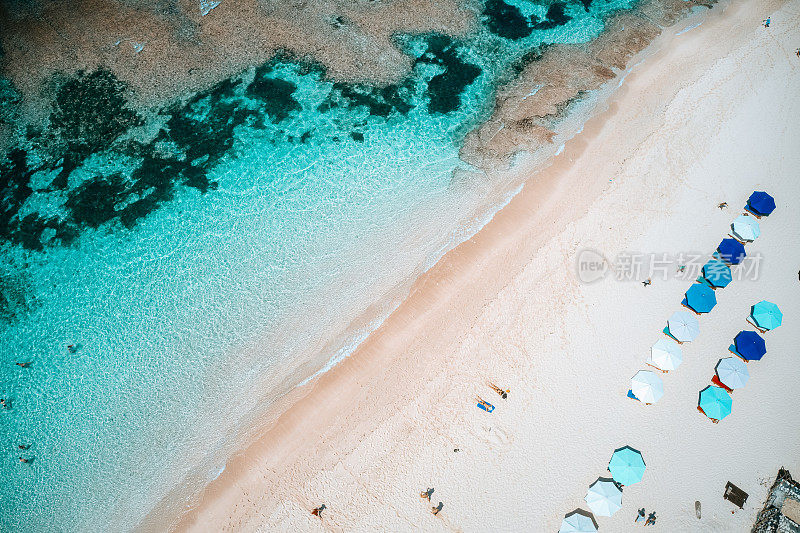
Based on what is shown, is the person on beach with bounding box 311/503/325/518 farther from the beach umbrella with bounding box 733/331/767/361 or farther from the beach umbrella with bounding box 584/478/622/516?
the beach umbrella with bounding box 733/331/767/361

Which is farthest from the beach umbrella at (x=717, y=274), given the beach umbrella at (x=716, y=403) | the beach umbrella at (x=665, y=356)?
the beach umbrella at (x=716, y=403)

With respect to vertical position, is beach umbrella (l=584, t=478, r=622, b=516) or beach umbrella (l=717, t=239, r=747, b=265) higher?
beach umbrella (l=717, t=239, r=747, b=265)

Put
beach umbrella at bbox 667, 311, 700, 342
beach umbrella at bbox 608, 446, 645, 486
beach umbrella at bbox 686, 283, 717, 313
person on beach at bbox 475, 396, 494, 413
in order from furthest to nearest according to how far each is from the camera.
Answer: beach umbrella at bbox 686, 283, 717, 313 → beach umbrella at bbox 667, 311, 700, 342 → person on beach at bbox 475, 396, 494, 413 → beach umbrella at bbox 608, 446, 645, 486

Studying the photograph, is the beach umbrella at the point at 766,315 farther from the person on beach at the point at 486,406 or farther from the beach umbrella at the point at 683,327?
the person on beach at the point at 486,406

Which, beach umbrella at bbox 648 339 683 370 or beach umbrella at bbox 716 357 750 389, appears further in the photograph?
beach umbrella at bbox 648 339 683 370

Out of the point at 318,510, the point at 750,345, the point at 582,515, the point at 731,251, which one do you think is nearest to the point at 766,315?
the point at 750,345

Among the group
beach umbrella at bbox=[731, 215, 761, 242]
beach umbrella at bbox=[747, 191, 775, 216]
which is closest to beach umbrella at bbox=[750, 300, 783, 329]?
beach umbrella at bbox=[731, 215, 761, 242]

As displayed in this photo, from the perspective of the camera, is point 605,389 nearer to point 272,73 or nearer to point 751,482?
point 751,482
